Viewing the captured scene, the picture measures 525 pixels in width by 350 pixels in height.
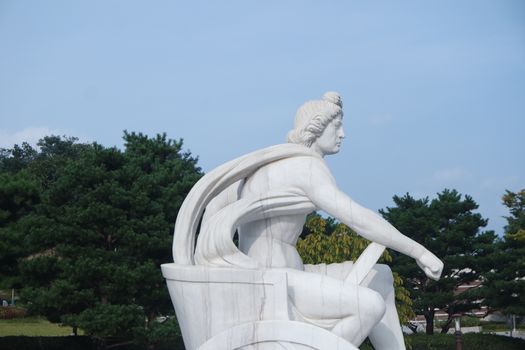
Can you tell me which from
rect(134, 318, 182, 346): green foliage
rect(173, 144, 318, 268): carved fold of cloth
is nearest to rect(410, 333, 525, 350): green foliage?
rect(134, 318, 182, 346): green foliage

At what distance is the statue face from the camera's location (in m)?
6.25

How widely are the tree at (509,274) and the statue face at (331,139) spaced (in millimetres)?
12513

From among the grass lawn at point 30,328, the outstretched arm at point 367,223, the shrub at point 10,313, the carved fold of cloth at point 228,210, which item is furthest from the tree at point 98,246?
the shrub at point 10,313

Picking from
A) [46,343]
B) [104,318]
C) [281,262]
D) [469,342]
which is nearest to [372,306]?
[281,262]

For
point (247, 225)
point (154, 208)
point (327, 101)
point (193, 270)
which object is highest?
point (154, 208)

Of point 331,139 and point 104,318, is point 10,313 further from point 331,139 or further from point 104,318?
point 331,139

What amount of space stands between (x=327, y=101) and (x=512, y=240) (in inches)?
543

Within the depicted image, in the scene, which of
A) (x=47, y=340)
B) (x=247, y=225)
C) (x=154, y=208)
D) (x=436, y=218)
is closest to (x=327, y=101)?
(x=247, y=225)

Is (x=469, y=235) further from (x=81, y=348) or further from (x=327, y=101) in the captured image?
(x=327, y=101)

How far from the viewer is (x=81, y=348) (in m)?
16.6

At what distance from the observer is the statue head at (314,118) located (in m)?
6.20

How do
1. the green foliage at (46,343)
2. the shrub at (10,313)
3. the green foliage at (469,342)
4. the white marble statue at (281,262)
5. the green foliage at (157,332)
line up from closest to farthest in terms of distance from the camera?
1. the white marble statue at (281,262)
2. the green foliage at (157,332)
3. the green foliage at (46,343)
4. the green foliage at (469,342)
5. the shrub at (10,313)

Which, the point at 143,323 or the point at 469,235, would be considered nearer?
the point at 143,323

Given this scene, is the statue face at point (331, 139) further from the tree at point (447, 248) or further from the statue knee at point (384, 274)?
the tree at point (447, 248)
